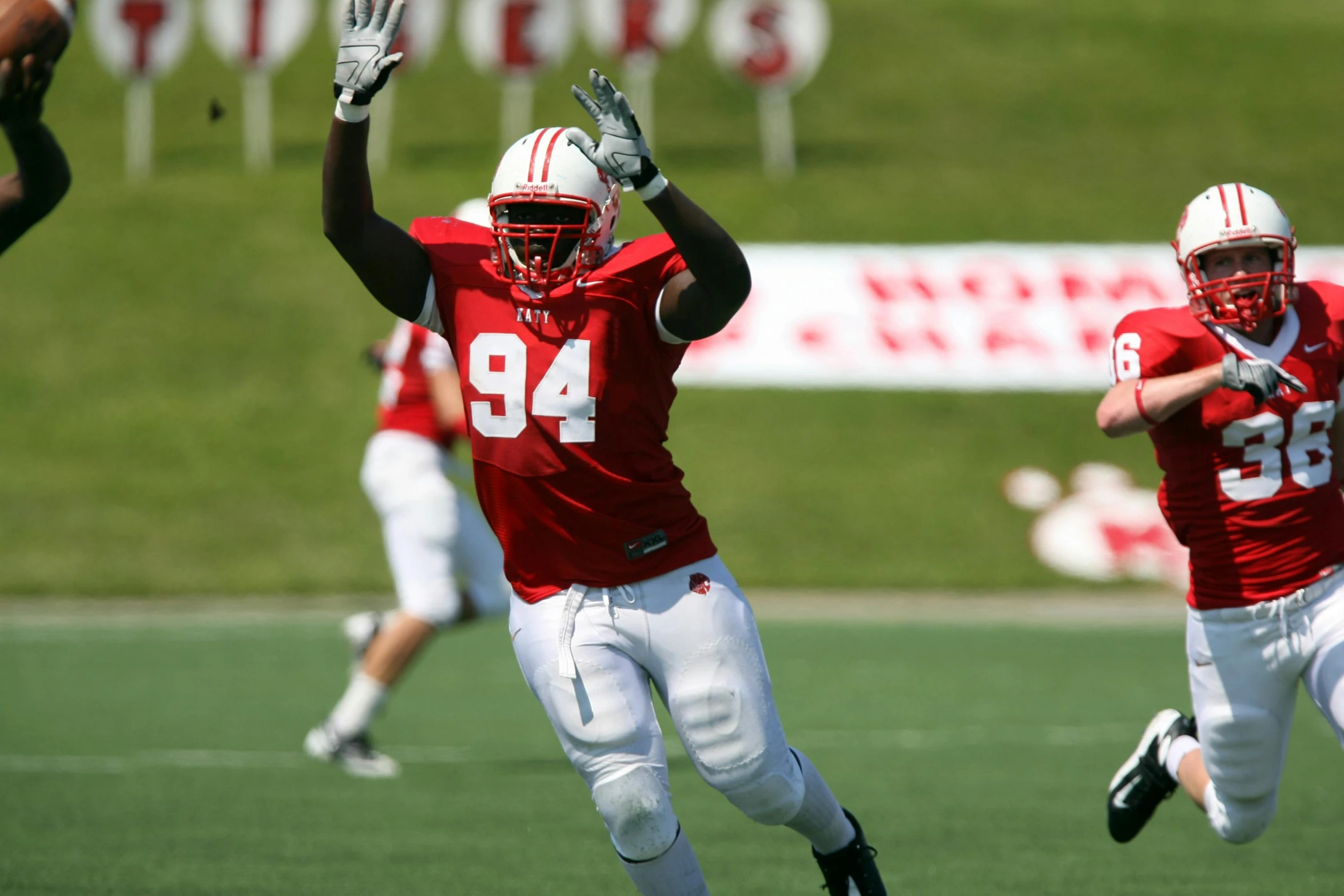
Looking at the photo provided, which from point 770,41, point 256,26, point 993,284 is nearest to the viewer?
point 993,284

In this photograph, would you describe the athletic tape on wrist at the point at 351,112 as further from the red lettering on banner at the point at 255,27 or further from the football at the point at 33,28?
the red lettering on banner at the point at 255,27

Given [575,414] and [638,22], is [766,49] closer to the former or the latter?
[638,22]

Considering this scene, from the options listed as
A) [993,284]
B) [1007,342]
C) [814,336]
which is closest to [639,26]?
[814,336]

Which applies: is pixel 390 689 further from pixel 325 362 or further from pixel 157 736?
pixel 325 362

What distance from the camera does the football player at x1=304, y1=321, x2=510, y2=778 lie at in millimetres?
6656

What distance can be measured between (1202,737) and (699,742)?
1.56 m

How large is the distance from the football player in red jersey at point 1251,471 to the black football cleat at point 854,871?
106 cm

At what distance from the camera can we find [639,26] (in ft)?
64.0

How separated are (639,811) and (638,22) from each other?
16824 millimetres

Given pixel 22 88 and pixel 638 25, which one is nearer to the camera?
pixel 22 88

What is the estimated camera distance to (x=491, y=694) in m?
8.55

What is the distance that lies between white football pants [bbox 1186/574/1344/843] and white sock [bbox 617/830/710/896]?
154 cm

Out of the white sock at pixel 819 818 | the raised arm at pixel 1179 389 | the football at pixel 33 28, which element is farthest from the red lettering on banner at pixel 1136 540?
the football at pixel 33 28

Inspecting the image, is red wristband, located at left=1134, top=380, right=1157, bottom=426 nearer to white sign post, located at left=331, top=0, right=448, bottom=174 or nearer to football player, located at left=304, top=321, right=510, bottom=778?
football player, located at left=304, top=321, right=510, bottom=778
